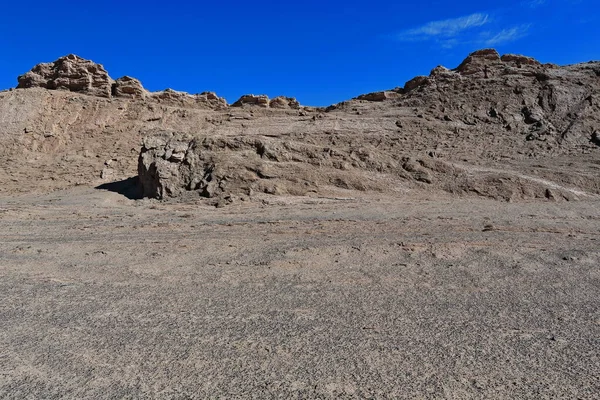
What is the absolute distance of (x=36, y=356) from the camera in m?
3.19

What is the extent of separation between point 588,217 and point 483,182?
367 cm

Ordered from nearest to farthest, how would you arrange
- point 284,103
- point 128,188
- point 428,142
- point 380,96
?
point 128,188
point 428,142
point 380,96
point 284,103

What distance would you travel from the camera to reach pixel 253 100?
26.7m

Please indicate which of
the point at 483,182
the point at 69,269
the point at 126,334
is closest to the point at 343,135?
the point at 483,182

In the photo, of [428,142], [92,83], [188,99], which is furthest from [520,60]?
[92,83]

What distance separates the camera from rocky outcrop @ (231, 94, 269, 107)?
26344 millimetres

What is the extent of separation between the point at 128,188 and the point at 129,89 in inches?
561

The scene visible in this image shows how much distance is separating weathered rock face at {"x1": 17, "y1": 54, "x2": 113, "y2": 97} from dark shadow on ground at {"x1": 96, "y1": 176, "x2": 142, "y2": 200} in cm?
1312

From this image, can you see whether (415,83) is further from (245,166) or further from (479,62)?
(245,166)

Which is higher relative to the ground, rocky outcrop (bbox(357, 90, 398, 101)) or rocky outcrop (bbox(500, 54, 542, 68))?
rocky outcrop (bbox(500, 54, 542, 68))

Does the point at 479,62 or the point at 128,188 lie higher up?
the point at 479,62

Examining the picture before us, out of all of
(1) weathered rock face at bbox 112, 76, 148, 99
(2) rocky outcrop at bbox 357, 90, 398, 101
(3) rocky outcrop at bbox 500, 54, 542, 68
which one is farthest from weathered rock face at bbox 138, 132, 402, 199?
(3) rocky outcrop at bbox 500, 54, 542, 68

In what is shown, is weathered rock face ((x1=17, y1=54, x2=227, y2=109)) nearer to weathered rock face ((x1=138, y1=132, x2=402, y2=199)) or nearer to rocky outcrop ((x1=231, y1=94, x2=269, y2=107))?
rocky outcrop ((x1=231, y1=94, x2=269, y2=107))

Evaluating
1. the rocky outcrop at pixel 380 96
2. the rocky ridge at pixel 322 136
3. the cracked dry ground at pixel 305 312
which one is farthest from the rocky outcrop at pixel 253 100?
the cracked dry ground at pixel 305 312
